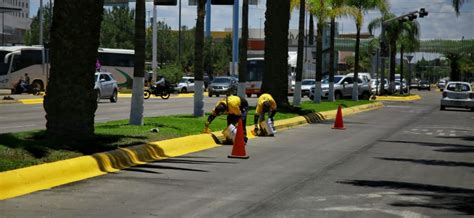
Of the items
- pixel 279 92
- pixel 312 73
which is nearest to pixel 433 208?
pixel 279 92

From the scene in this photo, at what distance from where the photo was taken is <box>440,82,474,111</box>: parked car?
41.1 metres

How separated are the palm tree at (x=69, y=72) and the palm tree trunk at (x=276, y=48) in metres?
15.9

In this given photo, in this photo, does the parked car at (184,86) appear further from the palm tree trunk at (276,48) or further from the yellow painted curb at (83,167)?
the yellow painted curb at (83,167)

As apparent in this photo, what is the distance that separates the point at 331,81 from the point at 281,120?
19.1 meters

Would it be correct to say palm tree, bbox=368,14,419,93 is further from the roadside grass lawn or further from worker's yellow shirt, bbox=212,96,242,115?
worker's yellow shirt, bbox=212,96,242,115

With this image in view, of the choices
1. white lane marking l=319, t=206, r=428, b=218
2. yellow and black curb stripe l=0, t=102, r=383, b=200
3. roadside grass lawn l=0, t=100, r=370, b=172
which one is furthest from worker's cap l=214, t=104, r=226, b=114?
white lane marking l=319, t=206, r=428, b=218

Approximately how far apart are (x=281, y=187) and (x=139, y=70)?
883cm

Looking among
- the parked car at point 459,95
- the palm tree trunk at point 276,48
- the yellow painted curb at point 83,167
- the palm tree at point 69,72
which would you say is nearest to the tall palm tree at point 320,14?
the parked car at point 459,95

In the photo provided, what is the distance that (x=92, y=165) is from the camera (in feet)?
37.6

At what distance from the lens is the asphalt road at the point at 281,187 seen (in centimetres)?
855

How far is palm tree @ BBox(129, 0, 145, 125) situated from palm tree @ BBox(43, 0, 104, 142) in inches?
185

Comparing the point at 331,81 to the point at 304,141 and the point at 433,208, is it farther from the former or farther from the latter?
the point at 433,208

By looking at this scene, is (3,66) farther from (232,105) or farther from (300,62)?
(232,105)

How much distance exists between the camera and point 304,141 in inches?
749
